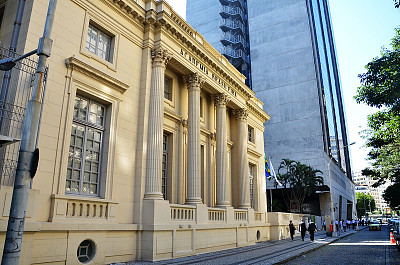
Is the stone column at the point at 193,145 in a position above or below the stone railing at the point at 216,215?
above

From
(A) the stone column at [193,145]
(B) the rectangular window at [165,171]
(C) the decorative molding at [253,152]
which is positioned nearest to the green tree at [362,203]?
(C) the decorative molding at [253,152]

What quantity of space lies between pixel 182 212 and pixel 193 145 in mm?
3583

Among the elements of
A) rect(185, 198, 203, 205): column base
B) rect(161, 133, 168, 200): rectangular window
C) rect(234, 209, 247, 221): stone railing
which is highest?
rect(161, 133, 168, 200): rectangular window

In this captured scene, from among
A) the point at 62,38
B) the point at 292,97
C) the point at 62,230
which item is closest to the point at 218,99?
the point at 62,38

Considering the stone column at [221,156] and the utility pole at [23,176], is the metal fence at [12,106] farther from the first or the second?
the stone column at [221,156]

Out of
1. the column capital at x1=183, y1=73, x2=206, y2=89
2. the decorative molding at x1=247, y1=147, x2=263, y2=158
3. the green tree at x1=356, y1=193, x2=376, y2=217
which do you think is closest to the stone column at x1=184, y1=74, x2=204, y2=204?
the column capital at x1=183, y1=73, x2=206, y2=89

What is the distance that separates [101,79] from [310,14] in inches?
2099

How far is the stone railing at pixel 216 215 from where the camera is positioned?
1700cm

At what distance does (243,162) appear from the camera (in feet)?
72.8

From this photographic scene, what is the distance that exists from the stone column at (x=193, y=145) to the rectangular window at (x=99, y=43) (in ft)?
17.2

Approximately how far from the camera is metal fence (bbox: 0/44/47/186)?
893cm

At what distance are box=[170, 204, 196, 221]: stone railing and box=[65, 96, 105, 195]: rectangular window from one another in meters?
3.82

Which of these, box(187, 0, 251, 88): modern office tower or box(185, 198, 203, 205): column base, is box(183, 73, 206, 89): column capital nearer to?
box(185, 198, 203, 205): column base

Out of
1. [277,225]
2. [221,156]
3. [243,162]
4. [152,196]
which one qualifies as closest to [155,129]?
[152,196]
